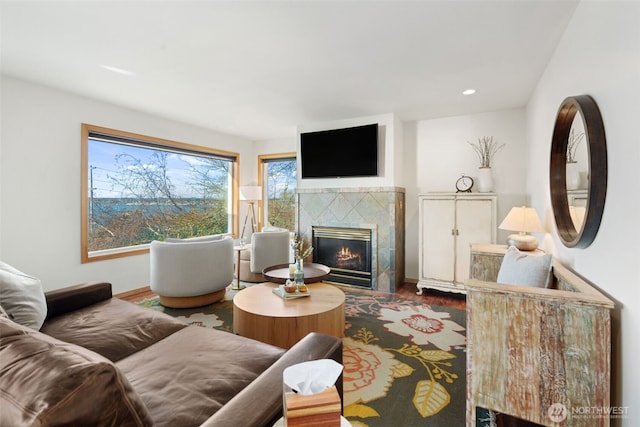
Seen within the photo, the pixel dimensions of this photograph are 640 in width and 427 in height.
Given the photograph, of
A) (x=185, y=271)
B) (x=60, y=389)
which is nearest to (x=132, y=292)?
(x=185, y=271)

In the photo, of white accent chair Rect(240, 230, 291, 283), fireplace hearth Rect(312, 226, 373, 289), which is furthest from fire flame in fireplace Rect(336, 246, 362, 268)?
white accent chair Rect(240, 230, 291, 283)

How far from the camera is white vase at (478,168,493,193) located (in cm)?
386

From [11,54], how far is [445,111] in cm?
469

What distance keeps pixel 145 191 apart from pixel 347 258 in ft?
10.7

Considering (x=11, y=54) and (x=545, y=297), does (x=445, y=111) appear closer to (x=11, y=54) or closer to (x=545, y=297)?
(x=545, y=297)

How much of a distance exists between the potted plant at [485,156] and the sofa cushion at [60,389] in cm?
421

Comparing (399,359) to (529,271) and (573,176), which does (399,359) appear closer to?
(529,271)

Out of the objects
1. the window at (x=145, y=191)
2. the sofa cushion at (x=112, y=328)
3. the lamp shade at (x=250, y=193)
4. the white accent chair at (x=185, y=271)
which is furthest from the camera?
the lamp shade at (x=250, y=193)

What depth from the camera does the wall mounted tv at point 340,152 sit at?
4230 mm

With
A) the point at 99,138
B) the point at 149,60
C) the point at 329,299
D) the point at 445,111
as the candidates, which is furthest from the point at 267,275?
the point at 445,111

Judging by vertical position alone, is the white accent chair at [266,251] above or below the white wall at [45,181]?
below

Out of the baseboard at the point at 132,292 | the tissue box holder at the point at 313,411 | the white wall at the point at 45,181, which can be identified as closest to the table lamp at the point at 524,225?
the tissue box holder at the point at 313,411

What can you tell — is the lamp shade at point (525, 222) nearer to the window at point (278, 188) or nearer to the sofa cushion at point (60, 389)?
the sofa cushion at point (60, 389)

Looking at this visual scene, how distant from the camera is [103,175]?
3.88 m
